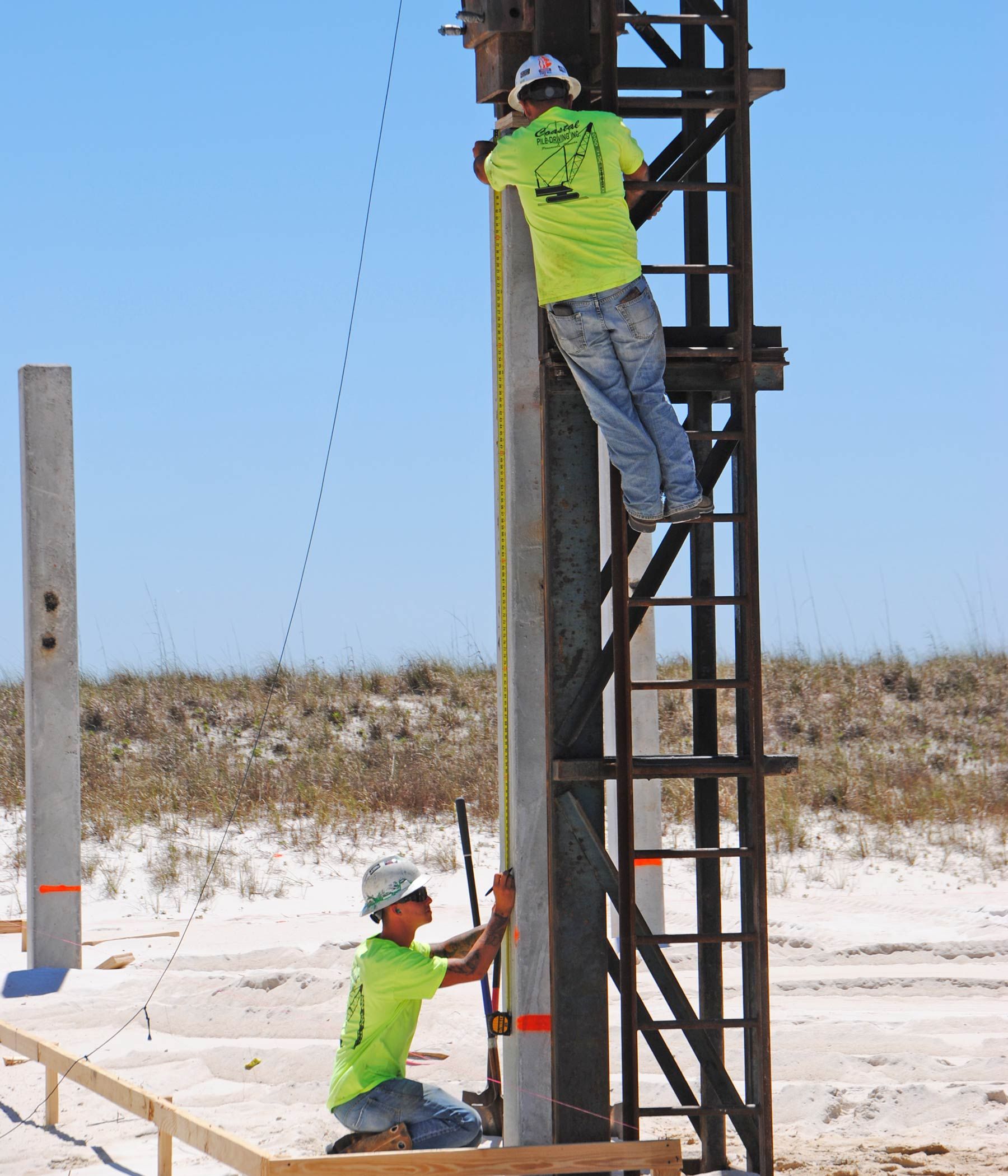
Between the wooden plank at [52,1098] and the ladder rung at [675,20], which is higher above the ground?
the ladder rung at [675,20]

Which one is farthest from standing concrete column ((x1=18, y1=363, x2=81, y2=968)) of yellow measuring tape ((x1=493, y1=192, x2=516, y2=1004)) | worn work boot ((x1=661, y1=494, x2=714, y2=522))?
worn work boot ((x1=661, y1=494, x2=714, y2=522))

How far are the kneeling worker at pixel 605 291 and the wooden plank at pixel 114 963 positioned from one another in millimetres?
7137

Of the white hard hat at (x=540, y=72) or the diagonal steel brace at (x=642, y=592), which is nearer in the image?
the white hard hat at (x=540, y=72)

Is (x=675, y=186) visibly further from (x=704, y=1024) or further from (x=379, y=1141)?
(x=379, y=1141)

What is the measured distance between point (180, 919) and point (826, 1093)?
7224 mm

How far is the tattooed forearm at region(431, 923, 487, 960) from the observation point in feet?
21.7

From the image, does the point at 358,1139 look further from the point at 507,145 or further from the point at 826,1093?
the point at 507,145

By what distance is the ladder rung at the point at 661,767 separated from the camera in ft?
21.3

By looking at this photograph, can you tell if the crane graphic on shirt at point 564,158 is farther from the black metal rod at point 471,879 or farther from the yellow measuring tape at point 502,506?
the black metal rod at point 471,879

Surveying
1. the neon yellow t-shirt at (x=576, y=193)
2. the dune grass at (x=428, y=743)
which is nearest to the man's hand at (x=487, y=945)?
the neon yellow t-shirt at (x=576, y=193)

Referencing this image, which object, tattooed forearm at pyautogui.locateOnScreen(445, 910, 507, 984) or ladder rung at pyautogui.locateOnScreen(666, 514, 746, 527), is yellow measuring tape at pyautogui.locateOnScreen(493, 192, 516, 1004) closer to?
tattooed forearm at pyautogui.locateOnScreen(445, 910, 507, 984)

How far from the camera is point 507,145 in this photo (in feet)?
Result: 20.5

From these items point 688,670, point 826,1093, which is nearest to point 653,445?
point 826,1093

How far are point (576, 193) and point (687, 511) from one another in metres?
1.40
